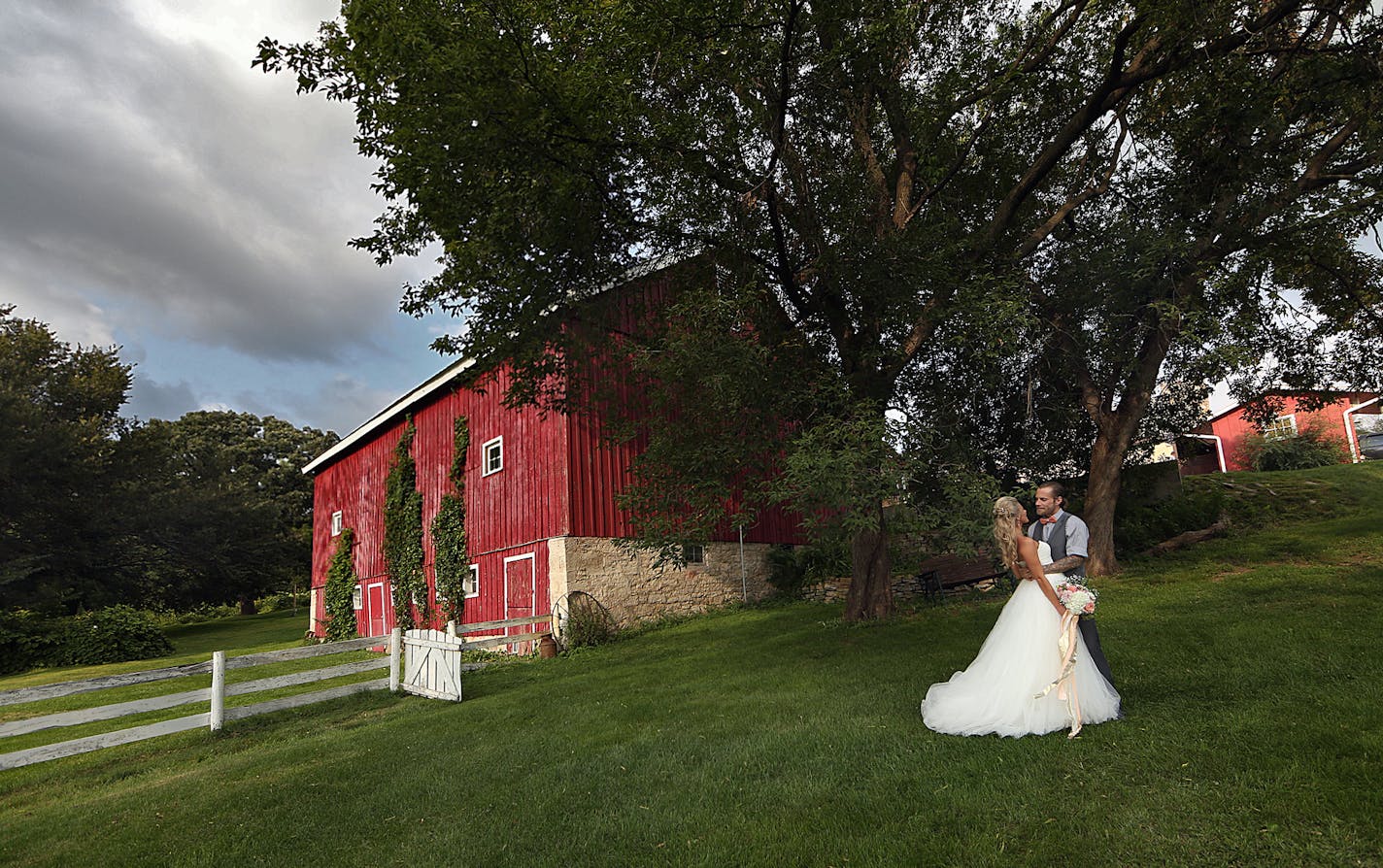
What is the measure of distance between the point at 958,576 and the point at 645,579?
21.2 ft

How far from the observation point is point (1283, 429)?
3152cm

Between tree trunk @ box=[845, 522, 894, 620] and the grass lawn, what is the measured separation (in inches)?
90.1

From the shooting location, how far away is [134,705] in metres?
7.94

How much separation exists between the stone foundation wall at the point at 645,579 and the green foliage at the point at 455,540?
13.8 feet

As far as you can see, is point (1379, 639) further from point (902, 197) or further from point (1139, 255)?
point (902, 197)

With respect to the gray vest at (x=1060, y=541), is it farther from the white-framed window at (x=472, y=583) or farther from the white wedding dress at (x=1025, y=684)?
the white-framed window at (x=472, y=583)

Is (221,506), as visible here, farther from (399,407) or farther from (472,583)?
(472,583)

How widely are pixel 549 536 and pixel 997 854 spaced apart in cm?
1276

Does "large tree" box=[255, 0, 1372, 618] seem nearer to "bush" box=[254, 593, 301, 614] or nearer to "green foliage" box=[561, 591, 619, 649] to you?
"green foliage" box=[561, 591, 619, 649]

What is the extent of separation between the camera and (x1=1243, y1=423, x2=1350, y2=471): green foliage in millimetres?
27672

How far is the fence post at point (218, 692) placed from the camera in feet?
28.7

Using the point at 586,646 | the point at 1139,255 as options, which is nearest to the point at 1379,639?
the point at 1139,255

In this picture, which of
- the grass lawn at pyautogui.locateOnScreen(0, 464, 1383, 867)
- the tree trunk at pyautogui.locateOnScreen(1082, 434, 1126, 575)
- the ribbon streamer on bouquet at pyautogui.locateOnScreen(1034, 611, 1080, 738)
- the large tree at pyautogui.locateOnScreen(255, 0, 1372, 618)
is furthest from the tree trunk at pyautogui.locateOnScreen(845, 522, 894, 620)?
the ribbon streamer on bouquet at pyautogui.locateOnScreen(1034, 611, 1080, 738)

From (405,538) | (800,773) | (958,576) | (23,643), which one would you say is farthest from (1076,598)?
(23,643)
